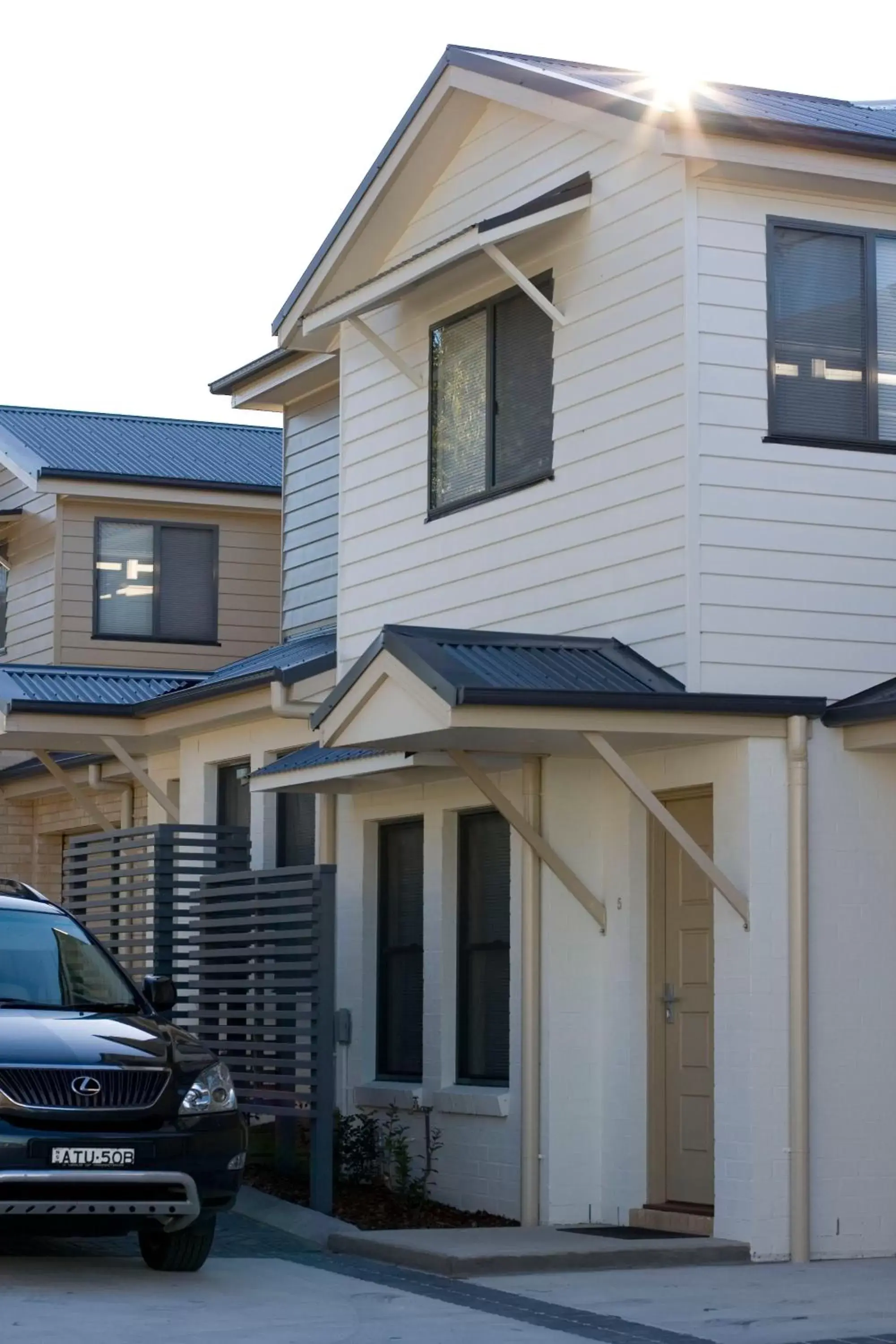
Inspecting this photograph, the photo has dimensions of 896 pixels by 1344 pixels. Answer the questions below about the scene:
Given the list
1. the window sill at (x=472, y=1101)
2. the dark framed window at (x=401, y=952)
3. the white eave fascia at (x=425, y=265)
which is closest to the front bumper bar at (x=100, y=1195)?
the window sill at (x=472, y=1101)

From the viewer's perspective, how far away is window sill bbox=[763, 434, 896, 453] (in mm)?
11938

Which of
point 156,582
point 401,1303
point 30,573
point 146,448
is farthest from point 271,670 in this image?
point 146,448

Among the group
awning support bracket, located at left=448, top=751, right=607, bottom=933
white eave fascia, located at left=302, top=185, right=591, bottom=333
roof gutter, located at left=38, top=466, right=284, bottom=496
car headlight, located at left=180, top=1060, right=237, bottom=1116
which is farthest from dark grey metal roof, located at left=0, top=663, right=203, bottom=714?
car headlight, located at left=180, top=1060, right=237, bottom=1116

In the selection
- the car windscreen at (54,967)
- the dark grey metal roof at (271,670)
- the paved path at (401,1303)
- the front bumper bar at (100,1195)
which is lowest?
the paved path at (401,1303)

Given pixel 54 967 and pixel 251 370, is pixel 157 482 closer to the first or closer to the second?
pixel 251 370

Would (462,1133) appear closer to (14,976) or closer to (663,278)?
(14,976)

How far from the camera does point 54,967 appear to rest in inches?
444

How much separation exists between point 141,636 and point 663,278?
12744mm

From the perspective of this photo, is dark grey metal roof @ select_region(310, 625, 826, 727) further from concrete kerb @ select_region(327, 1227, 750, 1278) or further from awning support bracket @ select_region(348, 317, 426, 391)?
awning support bracket @ select_region(348, 317, 426, 391)

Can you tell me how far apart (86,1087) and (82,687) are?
8517mm

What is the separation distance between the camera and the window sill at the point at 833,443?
11938mm

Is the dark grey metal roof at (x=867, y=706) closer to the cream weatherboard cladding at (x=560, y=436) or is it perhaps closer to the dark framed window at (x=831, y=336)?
the cream weatherboard cladding at (x=560, y=436)

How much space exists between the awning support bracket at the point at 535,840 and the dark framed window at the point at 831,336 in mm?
2507

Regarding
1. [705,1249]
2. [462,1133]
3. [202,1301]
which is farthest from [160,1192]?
[462,1133]
